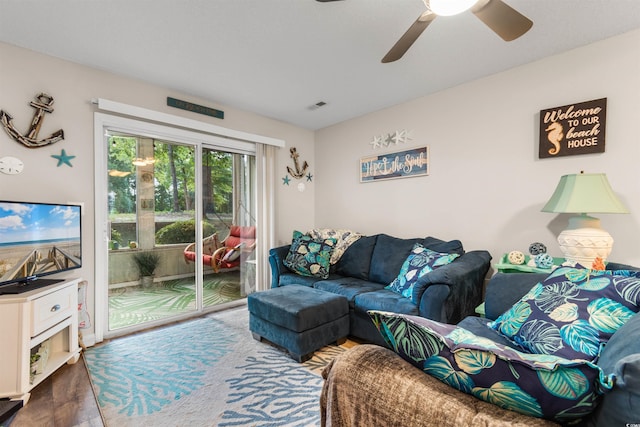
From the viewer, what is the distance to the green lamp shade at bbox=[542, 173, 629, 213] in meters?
1.85

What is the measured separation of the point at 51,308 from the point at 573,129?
414 centimetres

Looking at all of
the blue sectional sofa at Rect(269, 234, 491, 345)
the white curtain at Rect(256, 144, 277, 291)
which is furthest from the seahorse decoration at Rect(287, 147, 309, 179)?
the blue sectional sofa at Rect(269, 234, 491, 345)

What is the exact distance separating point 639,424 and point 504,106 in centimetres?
275

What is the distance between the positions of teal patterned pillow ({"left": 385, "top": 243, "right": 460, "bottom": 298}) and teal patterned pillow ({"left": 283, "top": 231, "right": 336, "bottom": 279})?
79 cm

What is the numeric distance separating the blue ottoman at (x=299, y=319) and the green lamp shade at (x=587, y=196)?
181 centimetres

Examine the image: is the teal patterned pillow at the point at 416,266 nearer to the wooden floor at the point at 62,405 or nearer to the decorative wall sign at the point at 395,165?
the decorative wall sign at the point at 395,165

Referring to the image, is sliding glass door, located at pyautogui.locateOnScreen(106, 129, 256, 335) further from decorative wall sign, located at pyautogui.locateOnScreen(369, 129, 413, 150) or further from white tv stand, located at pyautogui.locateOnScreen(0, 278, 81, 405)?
decorative wall sign, located at pyautogui.locateOnScreen(369, 129, 413, 150)

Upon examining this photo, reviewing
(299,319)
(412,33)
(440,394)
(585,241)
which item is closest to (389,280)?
Result: (299,319)

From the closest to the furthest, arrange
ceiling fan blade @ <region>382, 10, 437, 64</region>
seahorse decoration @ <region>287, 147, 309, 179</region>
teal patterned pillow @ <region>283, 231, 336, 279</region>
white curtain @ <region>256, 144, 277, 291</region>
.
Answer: ceiling fan blade @ <region>382, 10, 437, 64</region> → teal patterned pillow @ <region>283, 231, 336, 279</region> → white curtain @ <region>256, 144, 277, 291</region> → seahorse decoration @ <region>287, 147, 309, 179</region>

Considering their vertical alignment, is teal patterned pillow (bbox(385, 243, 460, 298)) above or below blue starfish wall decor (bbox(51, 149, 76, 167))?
below

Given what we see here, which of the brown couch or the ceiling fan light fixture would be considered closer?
the brown couch

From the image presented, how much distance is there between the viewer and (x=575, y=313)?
48.9 inches

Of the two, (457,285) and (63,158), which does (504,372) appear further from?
(63,158)

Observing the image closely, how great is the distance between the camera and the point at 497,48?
2262 millimetres
